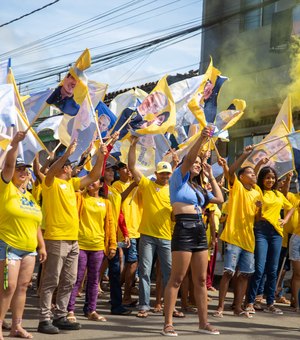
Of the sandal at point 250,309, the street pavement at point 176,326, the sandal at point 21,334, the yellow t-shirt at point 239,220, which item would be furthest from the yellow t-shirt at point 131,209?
the sandal at point 21,334

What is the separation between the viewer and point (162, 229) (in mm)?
8938

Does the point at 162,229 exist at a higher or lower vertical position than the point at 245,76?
lower

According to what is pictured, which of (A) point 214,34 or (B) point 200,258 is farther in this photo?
(A) point 214,34

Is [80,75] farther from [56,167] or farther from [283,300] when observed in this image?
[283,300]

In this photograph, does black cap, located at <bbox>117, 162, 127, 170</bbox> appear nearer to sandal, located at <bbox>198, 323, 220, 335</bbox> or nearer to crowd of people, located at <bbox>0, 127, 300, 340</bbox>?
crowd of people, located at <bbox>0, 127, 300, 340</bbox>

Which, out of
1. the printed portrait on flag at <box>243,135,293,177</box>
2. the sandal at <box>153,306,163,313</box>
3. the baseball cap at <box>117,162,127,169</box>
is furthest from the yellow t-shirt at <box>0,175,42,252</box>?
the printed portrait on flag at <box>243,135,293,177</box>

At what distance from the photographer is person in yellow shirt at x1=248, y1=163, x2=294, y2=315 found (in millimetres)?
9711

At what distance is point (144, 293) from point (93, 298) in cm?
72

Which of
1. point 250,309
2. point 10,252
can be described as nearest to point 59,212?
point 10,252

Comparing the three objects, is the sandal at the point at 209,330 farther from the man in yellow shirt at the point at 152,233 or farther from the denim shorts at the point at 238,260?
the denim shorts at the point at 238,260

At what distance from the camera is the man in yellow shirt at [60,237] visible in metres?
7.59

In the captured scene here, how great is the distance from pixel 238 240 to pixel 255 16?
388 inches

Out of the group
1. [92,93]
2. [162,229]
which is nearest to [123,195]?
[162,229]

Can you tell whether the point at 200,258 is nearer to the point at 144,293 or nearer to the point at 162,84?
the point at 144,293
